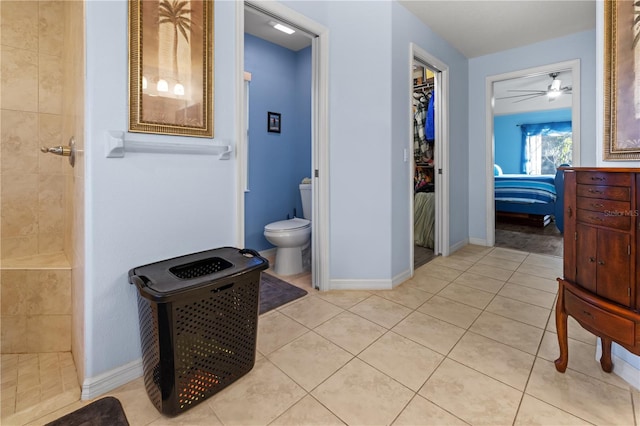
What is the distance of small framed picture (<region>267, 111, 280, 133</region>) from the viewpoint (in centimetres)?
340

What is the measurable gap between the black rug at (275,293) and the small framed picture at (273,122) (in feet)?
5.34

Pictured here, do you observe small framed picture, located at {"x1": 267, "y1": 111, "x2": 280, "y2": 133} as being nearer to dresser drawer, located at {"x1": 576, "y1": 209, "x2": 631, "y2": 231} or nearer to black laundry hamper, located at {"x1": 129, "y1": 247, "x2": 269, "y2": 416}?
black laundry hamper, located at {"x1": 129, "y1": 247, "x2": 269, "y2": 416}

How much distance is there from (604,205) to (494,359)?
0.87 m

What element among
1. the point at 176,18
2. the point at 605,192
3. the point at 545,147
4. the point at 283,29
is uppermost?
the point at 283,29

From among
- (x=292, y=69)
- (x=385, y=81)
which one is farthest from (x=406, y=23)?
(x=292, y=69)

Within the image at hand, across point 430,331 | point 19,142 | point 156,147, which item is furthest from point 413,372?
point 19,142

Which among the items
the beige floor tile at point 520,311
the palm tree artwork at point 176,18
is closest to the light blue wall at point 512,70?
the beige floor tile at point 520,311

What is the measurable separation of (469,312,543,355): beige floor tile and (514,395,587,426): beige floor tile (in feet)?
1.43

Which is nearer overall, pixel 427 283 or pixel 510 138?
pixel 427 283

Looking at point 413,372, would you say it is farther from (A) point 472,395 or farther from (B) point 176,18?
(B) point 176,18

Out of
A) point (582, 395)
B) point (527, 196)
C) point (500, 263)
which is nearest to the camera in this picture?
point (582, 395)

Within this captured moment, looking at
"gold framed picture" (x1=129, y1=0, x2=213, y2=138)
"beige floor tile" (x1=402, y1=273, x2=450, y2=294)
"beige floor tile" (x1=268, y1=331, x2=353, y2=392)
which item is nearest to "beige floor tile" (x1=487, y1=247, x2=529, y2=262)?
"beige floor tile" (x1=402, y1=273, x2=450, y2=294)

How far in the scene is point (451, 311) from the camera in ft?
6.93

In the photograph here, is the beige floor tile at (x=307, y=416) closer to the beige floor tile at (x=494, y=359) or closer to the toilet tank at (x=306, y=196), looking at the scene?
the beige floor tile at (x=494, y=359)
